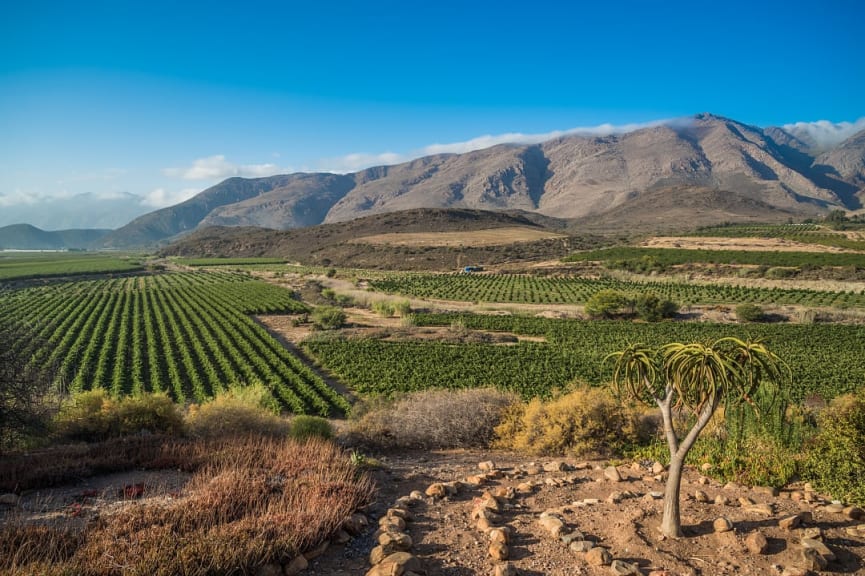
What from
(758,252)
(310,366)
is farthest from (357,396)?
(758,252)

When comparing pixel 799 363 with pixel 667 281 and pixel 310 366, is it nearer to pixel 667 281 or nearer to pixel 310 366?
pixel 310 366

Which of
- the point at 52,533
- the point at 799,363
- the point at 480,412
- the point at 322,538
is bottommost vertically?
the point at 799,363

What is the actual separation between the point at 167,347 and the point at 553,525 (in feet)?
128

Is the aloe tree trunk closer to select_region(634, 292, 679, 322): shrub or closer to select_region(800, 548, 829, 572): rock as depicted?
select_region(800, 548, 829, 572): rock

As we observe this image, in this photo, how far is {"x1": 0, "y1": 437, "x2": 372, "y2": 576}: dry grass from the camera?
596 cm

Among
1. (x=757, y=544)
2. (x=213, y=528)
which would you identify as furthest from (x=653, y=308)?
(x=213, y=528)

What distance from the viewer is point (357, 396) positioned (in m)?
27.8

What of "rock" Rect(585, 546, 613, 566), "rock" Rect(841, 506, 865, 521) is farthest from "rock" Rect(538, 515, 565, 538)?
"rock" Rect(841, 506, 865, 521)

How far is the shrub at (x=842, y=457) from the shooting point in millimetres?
8375

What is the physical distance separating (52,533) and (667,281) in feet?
293

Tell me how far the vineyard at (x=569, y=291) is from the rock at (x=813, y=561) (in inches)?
2326

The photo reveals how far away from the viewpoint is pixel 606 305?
51.8 m

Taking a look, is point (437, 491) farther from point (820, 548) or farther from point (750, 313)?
point (750, 313)

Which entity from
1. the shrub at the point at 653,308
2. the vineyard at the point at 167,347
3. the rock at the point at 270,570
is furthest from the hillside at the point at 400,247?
the rock at the point at 270,570
